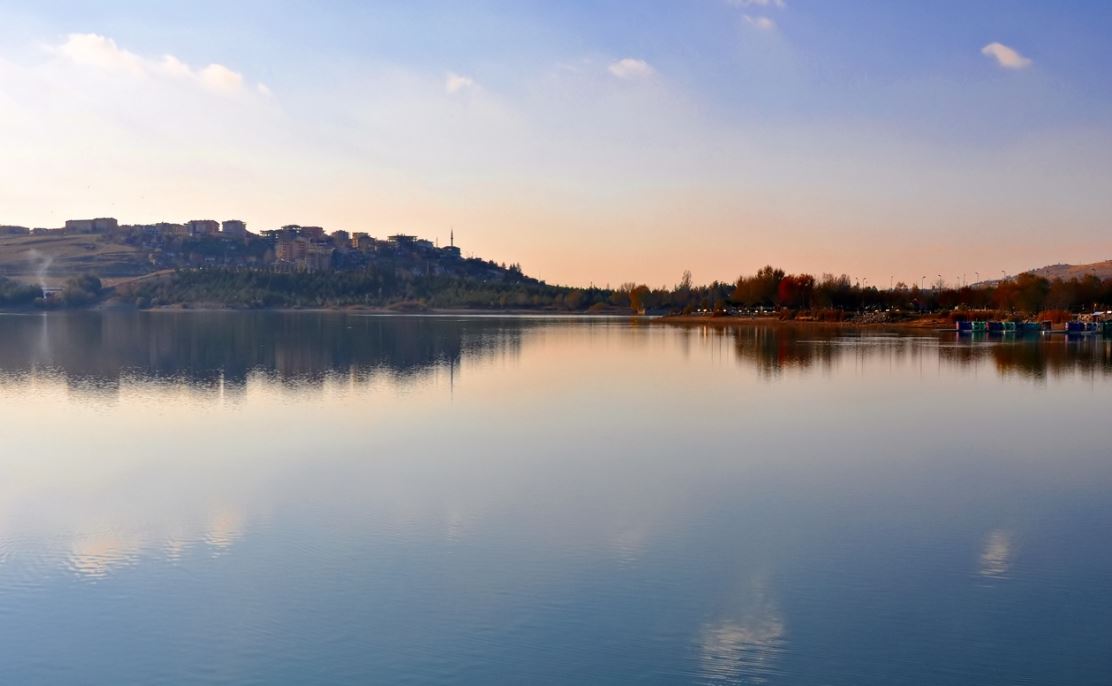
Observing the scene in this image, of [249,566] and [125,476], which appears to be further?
[125,476]

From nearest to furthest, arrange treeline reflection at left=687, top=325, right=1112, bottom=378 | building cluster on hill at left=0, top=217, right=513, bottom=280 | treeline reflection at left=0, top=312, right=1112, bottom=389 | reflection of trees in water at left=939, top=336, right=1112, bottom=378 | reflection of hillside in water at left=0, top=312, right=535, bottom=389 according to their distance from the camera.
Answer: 1. reflection of hillside in water at left=0, top=312, right=535, bottom=389
2. treeline reflection at left=0, top=312, right=1112, bottom=389
3. reflection of trees in water at left=939, top=336, right=1112, bottom=378
4. treeline reflection at left=687, top=325, right=1112, bottom=378
5. building cluster on hill at left=0, top=217, right=513, bottom=280

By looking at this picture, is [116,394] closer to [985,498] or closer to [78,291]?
[985,498]

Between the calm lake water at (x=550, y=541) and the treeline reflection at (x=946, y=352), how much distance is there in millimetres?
10781

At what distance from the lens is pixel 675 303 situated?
13150cm

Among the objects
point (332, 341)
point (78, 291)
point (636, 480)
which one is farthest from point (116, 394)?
point (78, 291)

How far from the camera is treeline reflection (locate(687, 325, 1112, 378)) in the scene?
29.5 m

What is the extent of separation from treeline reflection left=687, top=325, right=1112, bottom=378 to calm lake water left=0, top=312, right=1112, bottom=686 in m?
10.8

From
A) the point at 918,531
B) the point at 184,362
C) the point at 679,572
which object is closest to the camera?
the point at 679,572

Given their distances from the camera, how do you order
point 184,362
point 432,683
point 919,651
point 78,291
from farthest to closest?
point 78,291, point 184,362, point 919,651, point 432,683

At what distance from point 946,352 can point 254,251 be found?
17060 cm

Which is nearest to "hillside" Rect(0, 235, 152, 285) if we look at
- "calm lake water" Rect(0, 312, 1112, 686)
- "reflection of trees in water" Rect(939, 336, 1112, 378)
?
"reflection of trees in water" Rect(939, 336, 1112, 378)

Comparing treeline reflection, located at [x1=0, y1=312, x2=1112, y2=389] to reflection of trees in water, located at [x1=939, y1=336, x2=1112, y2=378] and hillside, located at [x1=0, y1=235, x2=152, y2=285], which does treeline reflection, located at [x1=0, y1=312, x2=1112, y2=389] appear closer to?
reflection of trees in water, located at [x1=939, y1=336, x2=1112, y2=378]

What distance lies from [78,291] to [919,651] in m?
131

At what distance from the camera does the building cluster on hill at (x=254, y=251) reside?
16938cm
